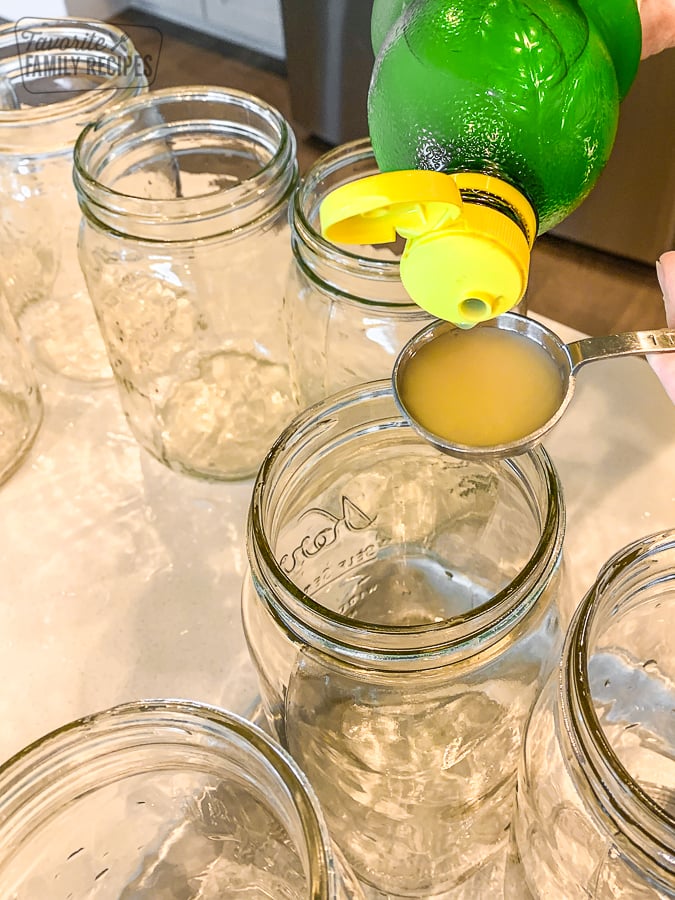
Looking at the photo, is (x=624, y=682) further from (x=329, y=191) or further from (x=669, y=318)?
(x=329, y=191)

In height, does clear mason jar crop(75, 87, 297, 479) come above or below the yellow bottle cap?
below

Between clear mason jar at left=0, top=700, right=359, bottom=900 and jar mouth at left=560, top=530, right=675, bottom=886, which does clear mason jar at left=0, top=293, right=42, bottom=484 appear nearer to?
clear mason jar at left=0, top=700, right=359, bottom=900

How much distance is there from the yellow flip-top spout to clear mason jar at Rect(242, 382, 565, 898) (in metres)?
0.07

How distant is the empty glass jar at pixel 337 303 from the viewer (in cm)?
41

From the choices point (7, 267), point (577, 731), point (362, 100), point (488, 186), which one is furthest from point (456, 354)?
point (362, 100)

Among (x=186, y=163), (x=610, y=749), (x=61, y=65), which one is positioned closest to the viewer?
(x=610, y=749)

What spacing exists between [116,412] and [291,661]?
1.03ft

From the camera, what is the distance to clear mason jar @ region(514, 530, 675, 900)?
9.3 inches

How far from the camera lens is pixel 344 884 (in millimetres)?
288

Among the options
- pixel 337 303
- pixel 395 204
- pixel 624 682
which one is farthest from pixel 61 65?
pixel 624 682

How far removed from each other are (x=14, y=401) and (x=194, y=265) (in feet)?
0.54

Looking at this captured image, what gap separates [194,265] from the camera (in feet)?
1.62

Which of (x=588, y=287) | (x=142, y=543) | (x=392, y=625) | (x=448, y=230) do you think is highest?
(x=448, y=230)

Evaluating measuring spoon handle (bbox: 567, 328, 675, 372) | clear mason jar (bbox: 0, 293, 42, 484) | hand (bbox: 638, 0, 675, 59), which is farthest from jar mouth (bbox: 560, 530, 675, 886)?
clear mason jar (bbox: 0, 293, 42, 484)
